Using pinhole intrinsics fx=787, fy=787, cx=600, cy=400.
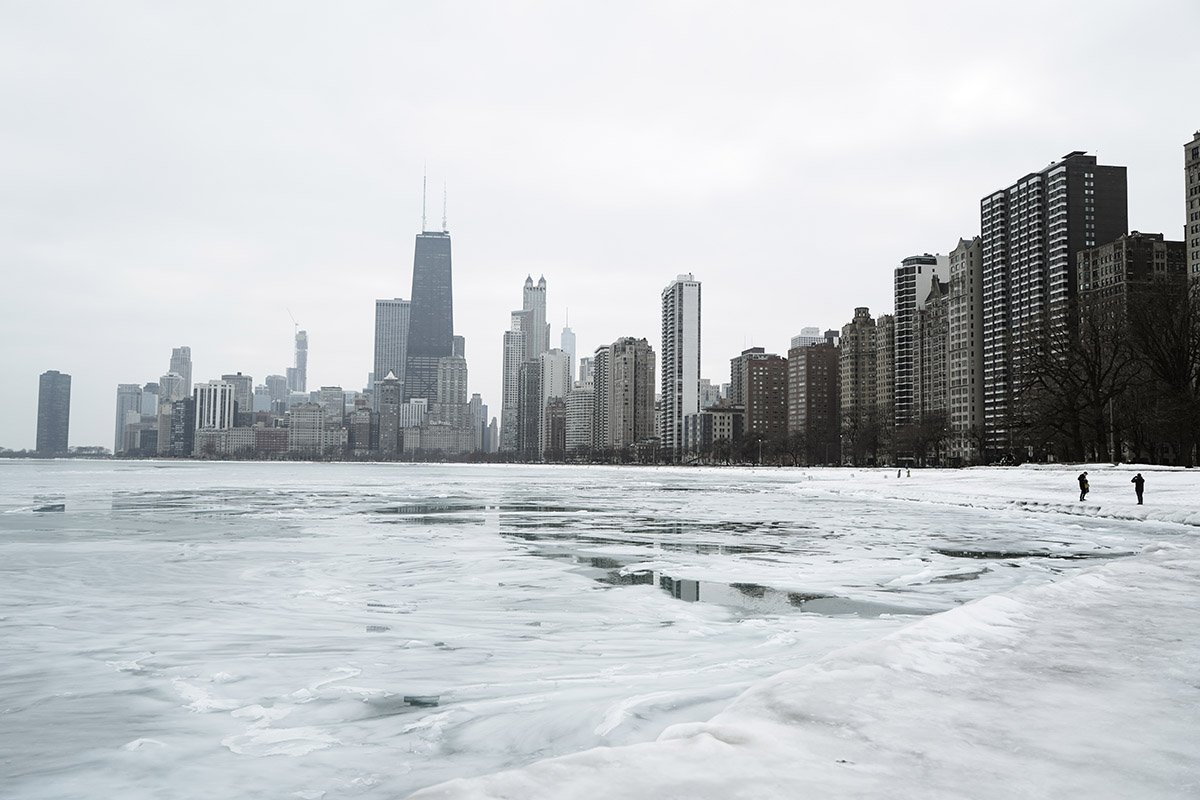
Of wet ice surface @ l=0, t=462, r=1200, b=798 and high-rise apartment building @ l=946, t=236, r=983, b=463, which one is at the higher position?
high-rise apartment building @ l=946, t=236, r=983, b=463

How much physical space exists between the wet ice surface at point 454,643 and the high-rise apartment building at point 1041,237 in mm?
157947

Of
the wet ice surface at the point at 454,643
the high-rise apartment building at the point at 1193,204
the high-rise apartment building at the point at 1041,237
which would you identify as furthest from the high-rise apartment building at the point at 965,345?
the wet ice surface at the point at 454,643

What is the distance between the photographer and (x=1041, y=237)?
17075cm

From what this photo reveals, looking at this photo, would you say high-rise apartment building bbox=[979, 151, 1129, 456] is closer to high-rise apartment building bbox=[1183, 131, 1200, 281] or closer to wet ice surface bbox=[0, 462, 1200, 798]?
high-rise apartment building bbox=[1183, 131, 1200, 281]

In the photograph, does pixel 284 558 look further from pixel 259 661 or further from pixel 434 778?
pixel 434 778

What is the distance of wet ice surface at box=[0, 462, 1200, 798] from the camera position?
4.77 m

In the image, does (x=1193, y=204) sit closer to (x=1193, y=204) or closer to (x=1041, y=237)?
(x=1193, y=204)

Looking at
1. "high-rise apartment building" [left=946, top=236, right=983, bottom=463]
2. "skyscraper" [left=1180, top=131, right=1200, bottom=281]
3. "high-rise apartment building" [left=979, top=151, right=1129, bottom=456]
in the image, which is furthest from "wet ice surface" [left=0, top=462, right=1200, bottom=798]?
"high-rise apartment building" [left=946, top=236, right=983, bottom=463]

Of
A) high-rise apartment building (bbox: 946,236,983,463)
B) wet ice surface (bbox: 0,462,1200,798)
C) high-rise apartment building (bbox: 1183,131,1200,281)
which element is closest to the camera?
wet ice surface (bbox: 0,462,1200,798)

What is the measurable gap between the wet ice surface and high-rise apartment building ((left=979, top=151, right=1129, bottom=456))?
518 ft

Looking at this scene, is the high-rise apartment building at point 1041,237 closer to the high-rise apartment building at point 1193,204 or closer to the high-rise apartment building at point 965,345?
the high-rise apartment building at point 965,345

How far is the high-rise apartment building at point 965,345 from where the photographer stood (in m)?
178

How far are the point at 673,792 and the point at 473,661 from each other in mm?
4035

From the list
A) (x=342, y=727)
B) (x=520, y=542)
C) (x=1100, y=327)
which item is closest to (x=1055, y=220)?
(x=1100, y=327)
